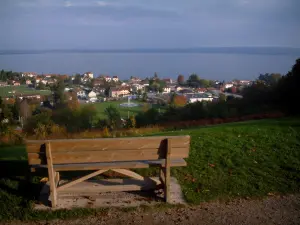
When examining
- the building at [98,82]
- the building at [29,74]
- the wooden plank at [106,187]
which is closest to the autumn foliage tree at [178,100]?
the building at [98,82]

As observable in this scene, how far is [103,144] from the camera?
4.12m

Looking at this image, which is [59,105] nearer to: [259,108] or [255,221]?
[259,108]

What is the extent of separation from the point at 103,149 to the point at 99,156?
12 centimetres

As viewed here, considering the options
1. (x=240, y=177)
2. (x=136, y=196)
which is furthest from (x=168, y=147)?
(x=240, y=177)

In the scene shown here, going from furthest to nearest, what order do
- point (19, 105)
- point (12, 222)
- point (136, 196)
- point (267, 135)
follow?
point (19, 105) → point (267, 135) → point (136, 196) → point (12, 222)

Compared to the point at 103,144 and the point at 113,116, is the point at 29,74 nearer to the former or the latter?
the point at 113,116

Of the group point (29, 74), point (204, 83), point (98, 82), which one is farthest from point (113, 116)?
point (204, 83)

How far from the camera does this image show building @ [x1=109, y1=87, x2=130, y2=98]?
40.4 m

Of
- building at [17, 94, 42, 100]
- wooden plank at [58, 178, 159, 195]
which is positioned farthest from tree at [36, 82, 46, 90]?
wooden plank at [58, 178, 159, 195]

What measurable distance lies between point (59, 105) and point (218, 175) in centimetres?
2987

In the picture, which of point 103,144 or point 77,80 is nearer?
point 103,144

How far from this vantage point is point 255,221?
13.3 ft

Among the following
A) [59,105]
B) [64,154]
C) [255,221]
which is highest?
[64,154]

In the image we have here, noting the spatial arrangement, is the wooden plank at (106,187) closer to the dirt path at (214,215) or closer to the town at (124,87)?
the dirt path at (214,215)
